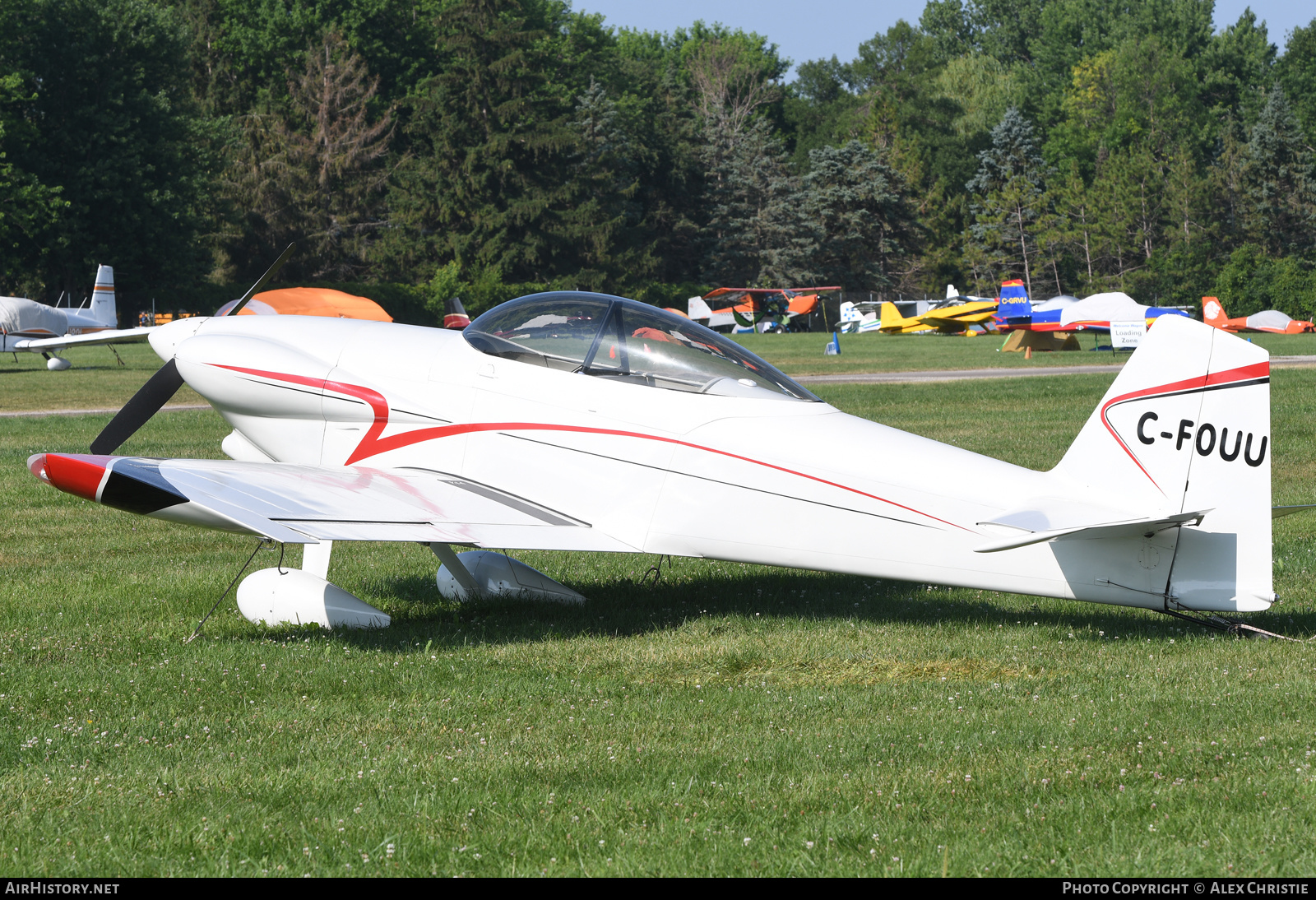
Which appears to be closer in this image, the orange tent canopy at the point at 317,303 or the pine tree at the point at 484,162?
the orange tent canopy at the point at 317,303

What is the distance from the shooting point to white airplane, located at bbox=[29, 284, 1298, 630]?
574 cm

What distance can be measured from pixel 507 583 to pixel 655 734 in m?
3.19

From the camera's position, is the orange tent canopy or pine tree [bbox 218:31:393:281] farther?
pine tree [bbox 218:31:393:281]

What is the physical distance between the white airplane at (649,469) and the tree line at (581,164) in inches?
2031

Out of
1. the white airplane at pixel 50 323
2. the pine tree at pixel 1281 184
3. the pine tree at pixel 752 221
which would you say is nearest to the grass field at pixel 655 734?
the white airplane at pixel 50 323

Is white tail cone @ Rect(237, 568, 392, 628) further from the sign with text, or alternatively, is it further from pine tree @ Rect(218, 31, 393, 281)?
pine tree @ Rect(218, 31, 393, 281)

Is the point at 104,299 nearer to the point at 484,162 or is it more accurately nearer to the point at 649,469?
the point at 484,162

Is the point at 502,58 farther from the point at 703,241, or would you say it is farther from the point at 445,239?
the point at 703,241

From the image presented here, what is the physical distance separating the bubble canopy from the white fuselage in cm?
9

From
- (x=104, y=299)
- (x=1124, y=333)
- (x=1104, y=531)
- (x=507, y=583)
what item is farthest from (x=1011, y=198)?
(x=1104, y=531)

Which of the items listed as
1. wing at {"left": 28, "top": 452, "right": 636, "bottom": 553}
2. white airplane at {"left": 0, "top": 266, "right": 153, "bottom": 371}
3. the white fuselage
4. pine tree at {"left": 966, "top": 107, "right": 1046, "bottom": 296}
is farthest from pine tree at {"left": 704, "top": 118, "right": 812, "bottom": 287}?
wing at {"left": 28, "top": 452, "right": 636, "bottom": 553}

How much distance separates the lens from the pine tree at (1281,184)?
6931 centimetres

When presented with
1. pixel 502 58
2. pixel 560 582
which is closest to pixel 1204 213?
pixel 502 58

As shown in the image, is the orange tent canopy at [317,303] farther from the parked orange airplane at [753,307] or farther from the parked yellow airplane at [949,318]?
the parked orange airplane at [753,307]
